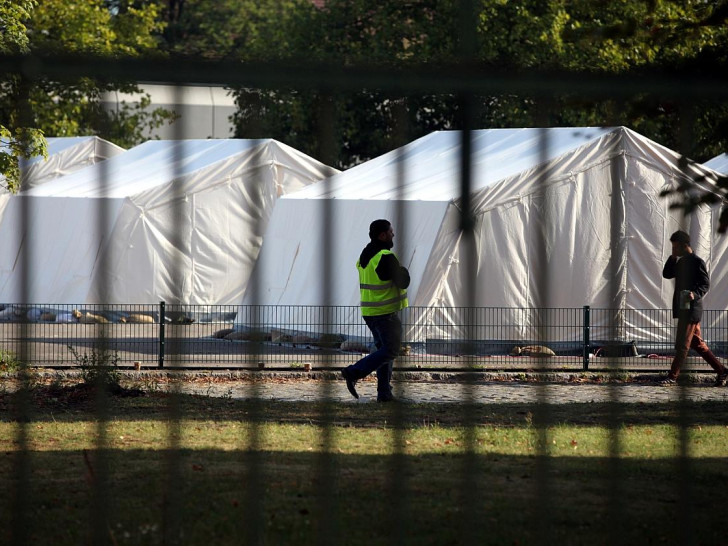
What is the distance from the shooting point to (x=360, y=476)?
6.78m

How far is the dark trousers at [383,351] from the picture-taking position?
10.6 metres

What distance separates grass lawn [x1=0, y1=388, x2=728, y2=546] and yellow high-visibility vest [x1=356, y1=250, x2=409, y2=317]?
3.17 feet

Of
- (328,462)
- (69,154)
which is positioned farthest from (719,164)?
(328,462)

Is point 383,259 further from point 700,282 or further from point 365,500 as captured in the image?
point 365,500

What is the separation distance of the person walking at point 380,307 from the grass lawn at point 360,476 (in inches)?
18.2

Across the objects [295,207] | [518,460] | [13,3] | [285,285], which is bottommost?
[518,460]

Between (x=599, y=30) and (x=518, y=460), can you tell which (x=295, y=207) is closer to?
(x=518, y=460)

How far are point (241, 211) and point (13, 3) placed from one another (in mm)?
9362

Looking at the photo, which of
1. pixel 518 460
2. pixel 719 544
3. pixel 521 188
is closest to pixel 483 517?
pixel 719 544

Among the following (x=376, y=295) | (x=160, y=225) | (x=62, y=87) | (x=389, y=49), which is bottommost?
(x=376, y=295)

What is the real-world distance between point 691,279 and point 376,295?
3.93 metres

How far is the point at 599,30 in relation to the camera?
416 cm

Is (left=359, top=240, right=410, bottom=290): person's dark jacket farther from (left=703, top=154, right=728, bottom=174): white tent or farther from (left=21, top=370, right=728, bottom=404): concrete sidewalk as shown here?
(left=703, top=154, right=728, bottom=174): white tent

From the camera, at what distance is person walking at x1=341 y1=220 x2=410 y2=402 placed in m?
10.6
